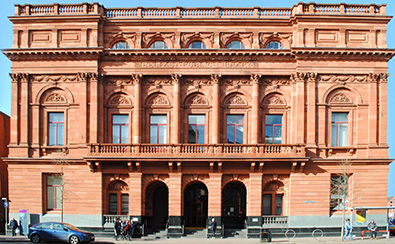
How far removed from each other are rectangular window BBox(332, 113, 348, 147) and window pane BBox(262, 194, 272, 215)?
6.89 metres

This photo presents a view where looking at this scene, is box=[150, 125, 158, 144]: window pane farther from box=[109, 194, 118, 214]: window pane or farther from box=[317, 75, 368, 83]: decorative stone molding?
box=[317, 75, 368, 83]: decorative stone molding

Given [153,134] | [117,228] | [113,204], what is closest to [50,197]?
[113,204]

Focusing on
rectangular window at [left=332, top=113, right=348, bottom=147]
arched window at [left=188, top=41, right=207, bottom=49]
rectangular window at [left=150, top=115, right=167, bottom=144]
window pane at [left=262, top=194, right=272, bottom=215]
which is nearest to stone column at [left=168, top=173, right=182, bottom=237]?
rectangular window at [left=150, top=115, right=167, bottom=144]

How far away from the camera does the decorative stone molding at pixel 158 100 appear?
35625 mm

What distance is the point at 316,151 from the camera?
112 ft

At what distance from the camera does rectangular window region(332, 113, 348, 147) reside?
35.0 metres

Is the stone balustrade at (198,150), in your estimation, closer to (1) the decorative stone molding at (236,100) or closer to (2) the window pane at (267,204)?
(2) the window pane at (267,204)

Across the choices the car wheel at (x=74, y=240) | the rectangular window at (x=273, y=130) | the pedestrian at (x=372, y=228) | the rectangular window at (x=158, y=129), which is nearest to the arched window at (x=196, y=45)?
the rectangular window at (x=158, y=129)

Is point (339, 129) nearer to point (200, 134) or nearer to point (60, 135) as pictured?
point (200, 134)

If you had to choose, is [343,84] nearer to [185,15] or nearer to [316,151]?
[316,151]

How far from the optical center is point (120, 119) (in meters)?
35.8

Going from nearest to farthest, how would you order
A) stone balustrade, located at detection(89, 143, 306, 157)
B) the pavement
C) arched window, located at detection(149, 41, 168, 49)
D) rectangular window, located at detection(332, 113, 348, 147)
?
the pavement < stone balustrade, located at detection(89, 143, 306, 157) < rectangular window, located at detection(332, 113, 348, 147) < arched window, located at detection(149, 41, 168, 49)

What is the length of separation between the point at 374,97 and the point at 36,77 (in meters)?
27.7

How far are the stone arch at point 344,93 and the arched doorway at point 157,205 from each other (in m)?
15.3
